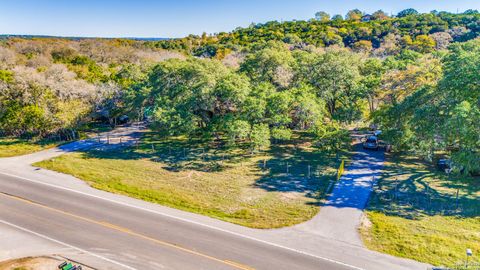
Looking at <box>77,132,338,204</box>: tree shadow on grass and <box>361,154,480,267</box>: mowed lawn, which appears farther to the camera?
<box>77,132,338,204</box>: tree shadow on grass

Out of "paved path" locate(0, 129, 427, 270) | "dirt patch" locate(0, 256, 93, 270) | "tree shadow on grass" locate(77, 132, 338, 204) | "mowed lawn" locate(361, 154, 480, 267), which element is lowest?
"dirt patch" locate(0, 256, 93, 270)

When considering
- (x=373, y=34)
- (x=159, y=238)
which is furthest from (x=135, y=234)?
(x=373, y=34)

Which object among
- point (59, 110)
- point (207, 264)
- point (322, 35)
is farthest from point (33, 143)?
point (322, 35)

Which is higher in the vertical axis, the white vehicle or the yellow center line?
the white vehicle

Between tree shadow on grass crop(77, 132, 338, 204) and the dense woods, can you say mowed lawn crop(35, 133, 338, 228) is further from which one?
the dense woods

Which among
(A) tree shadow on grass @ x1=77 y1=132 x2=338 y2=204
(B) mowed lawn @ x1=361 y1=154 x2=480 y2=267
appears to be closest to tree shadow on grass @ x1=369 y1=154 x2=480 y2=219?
(B) mowed lawn @ x1=361 y1=154 x2=480 y2=267

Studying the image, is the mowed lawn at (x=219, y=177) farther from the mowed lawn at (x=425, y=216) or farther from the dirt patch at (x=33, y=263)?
the dirt patch at (x=33, y=263)

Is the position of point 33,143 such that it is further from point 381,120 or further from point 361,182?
point 381,120
